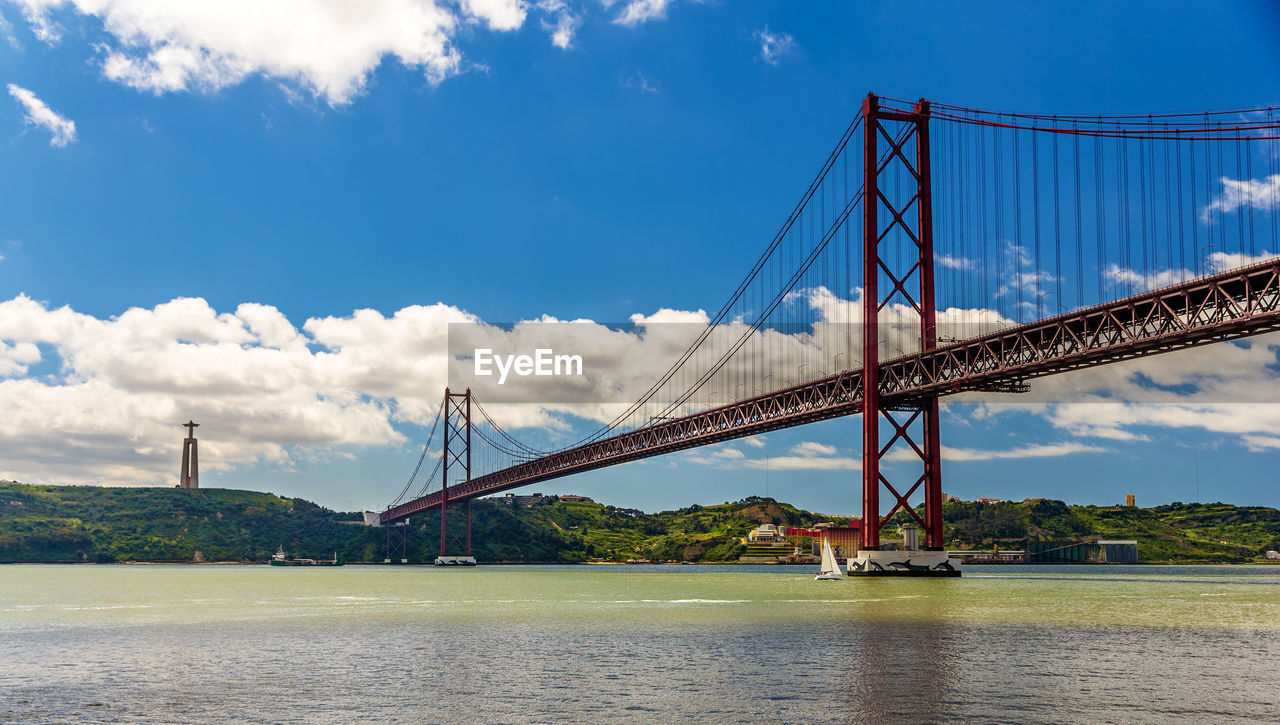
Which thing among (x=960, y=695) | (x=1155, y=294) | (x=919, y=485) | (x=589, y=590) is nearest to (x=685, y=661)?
(x=960, y=695)

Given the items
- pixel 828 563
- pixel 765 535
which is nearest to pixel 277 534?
pixel 765 535

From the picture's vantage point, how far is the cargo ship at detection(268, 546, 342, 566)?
15488cm

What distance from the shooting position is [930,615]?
1400 inches

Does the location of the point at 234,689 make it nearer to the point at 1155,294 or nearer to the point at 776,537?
the point at 1155,294

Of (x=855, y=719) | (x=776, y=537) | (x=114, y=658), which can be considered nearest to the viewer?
(x=855, y=719)

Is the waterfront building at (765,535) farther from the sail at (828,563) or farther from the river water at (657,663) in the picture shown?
the river water at (657,663)

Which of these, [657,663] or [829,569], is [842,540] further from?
[657,663]

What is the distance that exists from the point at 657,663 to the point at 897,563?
1633 inches

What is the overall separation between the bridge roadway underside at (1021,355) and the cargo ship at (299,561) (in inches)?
3223

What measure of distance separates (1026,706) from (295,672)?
14.5 metres

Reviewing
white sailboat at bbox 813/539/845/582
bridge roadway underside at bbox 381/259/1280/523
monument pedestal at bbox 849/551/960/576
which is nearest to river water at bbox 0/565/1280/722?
bridge roadway underside at bbox 381/259/1280/523

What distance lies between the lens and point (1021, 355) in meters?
54.9

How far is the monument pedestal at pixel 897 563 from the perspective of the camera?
62.0m

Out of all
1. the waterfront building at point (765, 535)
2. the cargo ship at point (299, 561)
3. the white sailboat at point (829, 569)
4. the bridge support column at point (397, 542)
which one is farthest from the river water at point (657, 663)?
the waterfront building at point (765, 535)
